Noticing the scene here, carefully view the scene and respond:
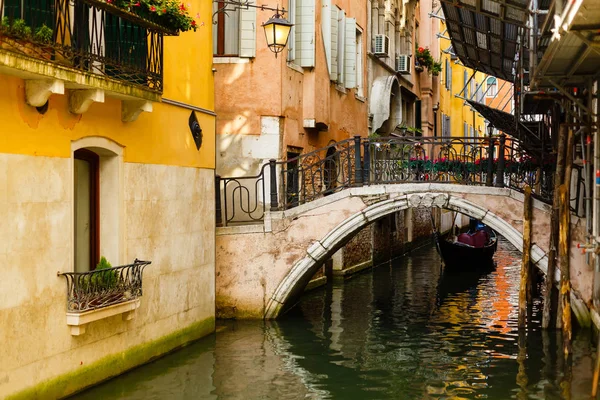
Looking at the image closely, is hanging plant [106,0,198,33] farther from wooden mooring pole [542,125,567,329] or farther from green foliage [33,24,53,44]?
wooden mooring pole [542,125,567,329]

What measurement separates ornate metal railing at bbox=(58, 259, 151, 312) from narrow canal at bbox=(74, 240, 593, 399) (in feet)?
2.66

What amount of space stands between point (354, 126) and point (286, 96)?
4949mm

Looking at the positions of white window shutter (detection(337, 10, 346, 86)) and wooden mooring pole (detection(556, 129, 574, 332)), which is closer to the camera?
wooden mooring pole (detection(556, 129, 574, 332))

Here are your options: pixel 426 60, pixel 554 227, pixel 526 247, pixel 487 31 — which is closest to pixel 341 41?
pixel 487 31

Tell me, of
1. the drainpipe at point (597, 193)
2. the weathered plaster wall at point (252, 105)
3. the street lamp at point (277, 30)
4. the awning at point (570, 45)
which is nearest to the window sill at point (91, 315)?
the street lamp at point (277, 30)

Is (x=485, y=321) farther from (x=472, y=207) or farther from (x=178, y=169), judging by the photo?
(x=178, y=169)

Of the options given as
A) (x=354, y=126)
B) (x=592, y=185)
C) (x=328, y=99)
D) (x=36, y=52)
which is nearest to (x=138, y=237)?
(x=36, y=52)

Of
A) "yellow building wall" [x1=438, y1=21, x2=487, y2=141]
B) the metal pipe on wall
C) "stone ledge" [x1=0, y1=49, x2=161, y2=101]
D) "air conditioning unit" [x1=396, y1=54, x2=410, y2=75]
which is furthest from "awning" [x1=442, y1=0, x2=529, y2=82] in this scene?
"yellow building wall" [x1=438, y1=21, x2=487, y2=141]

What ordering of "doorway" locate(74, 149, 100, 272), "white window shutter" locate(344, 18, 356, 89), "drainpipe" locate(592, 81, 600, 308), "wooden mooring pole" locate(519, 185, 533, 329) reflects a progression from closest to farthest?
"doorway" locate(74, 149, 100, 272)
"drainpipe" locate(592, 81, 600, 308)
"wooden mooring pole" locate(519, 185, 533, 329)
"white window shutter" locate(344, 18, 356, 89)

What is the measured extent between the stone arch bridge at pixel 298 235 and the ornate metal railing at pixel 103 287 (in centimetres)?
313

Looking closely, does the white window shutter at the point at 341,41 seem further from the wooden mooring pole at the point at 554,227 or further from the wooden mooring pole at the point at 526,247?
the wooden mooring pole at the point at 554,227

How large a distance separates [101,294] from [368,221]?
470 centimetres

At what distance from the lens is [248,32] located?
13.0 metres

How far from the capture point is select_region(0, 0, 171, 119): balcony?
6574 millimetres
